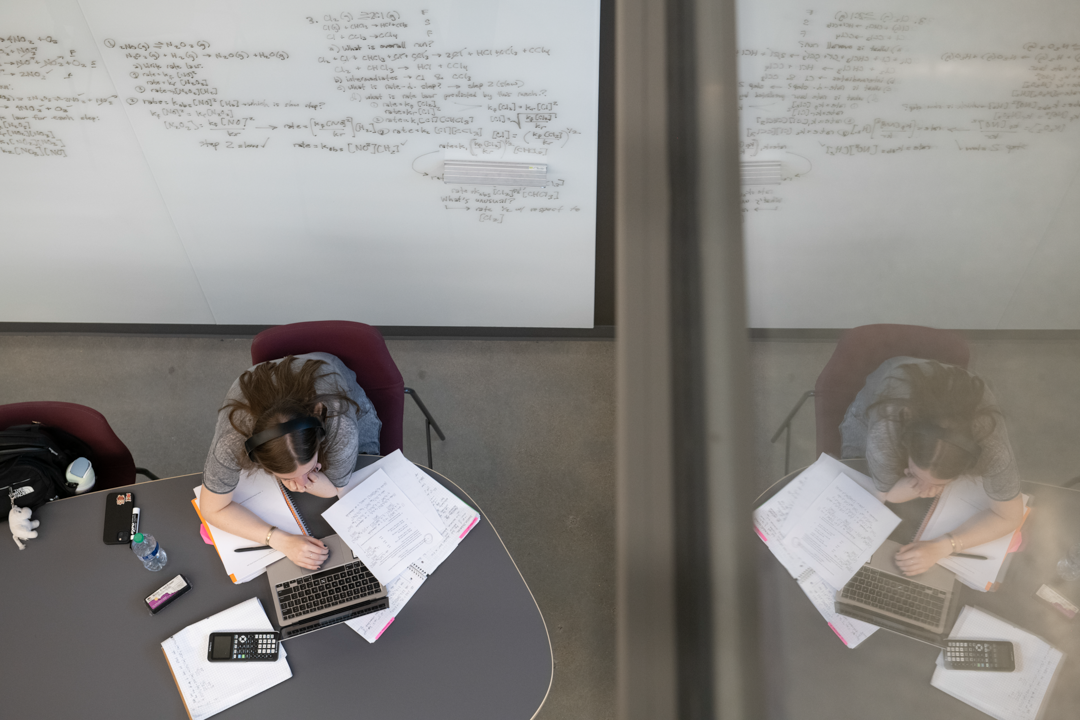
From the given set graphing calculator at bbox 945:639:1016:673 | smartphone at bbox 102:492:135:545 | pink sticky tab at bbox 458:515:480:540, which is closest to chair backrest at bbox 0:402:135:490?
A: smartphone at bbox 102:492:135:545

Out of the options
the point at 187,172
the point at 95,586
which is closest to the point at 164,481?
the point at 95,586

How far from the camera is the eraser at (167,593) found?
157cm

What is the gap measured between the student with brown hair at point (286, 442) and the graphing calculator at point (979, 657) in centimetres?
144

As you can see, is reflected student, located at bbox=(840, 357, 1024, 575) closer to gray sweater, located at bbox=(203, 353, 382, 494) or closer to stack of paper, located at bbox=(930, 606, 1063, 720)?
stack of paper, located at bbox=(930, 606, 1063, 720)

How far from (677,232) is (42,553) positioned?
2.00m

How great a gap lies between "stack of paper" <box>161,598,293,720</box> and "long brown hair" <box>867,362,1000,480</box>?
1.46 metres

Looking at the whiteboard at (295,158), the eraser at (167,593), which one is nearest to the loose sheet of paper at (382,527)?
the eraser at (167,593)

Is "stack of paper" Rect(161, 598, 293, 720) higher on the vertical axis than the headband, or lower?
lower

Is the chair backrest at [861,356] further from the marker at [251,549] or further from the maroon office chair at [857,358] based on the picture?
the marker at [251,549]

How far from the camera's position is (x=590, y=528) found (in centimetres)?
250

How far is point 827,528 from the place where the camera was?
599 millimetres

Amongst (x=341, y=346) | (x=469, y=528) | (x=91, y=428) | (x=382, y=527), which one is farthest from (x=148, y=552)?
(x=469, y=528)

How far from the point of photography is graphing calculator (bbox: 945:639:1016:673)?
0.37m

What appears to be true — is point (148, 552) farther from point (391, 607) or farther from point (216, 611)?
point (391, 607)
